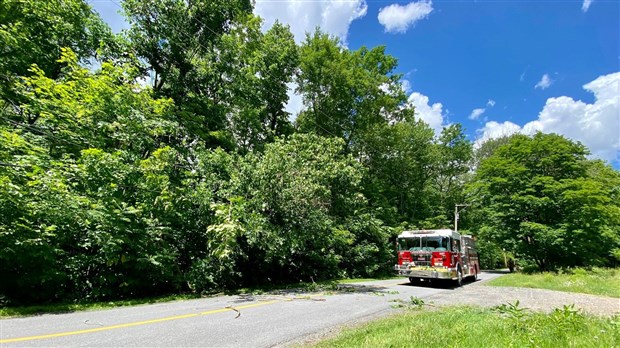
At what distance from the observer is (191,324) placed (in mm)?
7180

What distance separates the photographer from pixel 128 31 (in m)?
20.5

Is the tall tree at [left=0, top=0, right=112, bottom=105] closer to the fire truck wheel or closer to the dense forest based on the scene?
the dense forest

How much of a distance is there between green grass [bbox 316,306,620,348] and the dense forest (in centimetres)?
663

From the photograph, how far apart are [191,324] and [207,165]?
906 centimetres

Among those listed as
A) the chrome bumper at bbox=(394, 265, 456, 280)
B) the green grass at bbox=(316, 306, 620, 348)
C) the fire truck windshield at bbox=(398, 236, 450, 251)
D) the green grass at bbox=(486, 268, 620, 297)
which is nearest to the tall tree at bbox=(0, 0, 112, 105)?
the green grass at bbox=(316, 306, 620, 348)

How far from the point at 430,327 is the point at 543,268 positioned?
86.0 feet

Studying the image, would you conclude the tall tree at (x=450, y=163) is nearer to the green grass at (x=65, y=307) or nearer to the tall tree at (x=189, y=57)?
the tall tree at (x=189, y=57)

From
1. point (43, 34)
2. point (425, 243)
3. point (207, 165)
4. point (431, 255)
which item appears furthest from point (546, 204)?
point (43, 34)

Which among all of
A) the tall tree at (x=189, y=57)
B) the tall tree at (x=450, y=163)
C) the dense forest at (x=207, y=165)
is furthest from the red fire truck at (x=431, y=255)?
the tall tree at (x=450, y=163)

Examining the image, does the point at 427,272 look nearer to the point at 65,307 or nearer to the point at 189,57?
the point at 65,307

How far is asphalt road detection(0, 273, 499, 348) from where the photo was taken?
583 centimetres

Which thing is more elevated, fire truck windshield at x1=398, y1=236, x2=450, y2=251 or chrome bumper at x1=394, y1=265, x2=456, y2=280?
fire truck windshield at x1=398, y1=236, x2=450, y2=251

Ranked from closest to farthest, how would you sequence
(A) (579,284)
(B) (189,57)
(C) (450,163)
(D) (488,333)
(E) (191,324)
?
1. (D) (488,333)
2. (E) (191,324)
3. (A) (579,284)
4. (B) (189,57)
5. (C) (450,163)

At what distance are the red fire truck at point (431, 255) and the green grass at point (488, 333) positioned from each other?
9.38 meters
